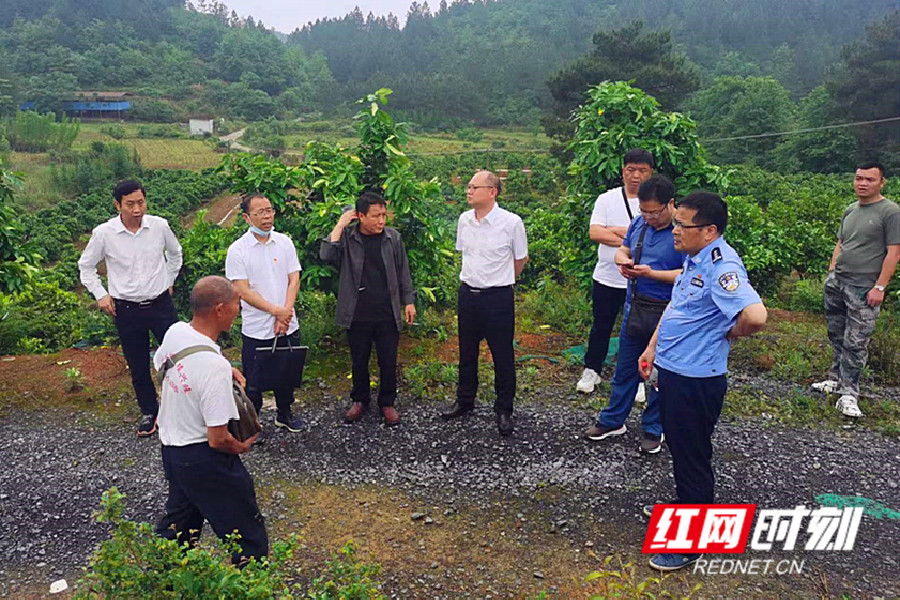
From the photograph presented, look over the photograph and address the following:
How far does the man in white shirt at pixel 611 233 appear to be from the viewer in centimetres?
496

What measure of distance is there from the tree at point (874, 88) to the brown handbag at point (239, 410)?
37.2 meters

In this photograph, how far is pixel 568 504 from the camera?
4.05 meters

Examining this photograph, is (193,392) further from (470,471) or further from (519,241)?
(519,241)

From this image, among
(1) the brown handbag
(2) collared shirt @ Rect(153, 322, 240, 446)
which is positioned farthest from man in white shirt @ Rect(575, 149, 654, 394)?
(2) collared shirt @ Rect(153, 322, 240, 446)

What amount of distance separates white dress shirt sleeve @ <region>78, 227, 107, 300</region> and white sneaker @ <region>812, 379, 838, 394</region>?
591cm

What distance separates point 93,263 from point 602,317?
157 inches

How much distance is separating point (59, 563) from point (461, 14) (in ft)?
448

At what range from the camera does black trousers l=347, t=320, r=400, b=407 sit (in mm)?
5008

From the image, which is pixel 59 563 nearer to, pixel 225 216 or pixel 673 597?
pixel 673 597

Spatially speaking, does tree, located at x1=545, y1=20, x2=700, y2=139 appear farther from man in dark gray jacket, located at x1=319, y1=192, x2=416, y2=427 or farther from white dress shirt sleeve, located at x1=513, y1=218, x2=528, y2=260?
man in dark gray jacket, located at x1=319, y1=192, x2=416, y2=427

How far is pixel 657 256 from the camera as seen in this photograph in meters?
4.30

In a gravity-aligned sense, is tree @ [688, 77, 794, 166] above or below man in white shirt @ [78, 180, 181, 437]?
above

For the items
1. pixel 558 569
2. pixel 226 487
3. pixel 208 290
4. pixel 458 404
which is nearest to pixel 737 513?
pixel 558 569

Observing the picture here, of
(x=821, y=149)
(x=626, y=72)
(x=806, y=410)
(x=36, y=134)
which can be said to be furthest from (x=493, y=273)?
(x=36, y=134)
